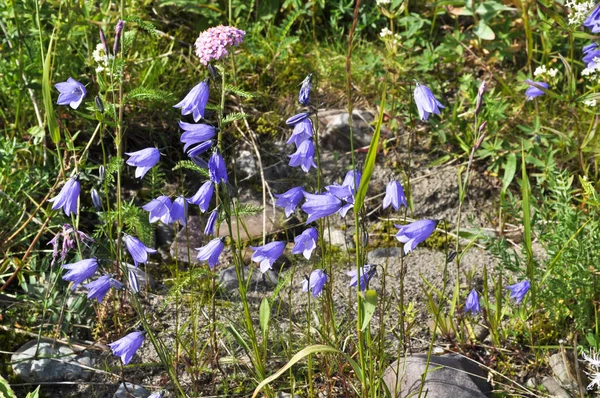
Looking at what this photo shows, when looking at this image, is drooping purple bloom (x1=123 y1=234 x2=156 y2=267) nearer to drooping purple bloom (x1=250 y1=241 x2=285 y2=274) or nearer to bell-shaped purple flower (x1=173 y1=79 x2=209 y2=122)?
drooping purple bloom (x1=250 y1=241 x2=285 y2=274)

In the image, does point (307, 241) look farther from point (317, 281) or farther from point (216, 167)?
point (216, 167)

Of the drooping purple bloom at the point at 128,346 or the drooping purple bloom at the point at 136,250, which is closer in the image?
the drooping purple bloom at the point at 128,346

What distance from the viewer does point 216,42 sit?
230 cm

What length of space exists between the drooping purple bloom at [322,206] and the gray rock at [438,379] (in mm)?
776

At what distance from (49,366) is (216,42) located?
157 cm

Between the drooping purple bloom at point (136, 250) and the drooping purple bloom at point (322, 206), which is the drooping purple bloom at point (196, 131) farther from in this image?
the drooping purple bloom at point (136, 250)

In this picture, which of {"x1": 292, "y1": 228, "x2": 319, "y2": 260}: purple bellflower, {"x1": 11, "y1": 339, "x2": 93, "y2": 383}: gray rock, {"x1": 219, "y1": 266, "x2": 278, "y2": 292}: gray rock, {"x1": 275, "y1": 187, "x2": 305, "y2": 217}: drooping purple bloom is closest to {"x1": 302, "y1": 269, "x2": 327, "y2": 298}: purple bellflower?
Answer: {"x1": 292, "y1": 228, "x2": 319, "y2": 260}: purple bellflower

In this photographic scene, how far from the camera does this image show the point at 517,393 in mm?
2969

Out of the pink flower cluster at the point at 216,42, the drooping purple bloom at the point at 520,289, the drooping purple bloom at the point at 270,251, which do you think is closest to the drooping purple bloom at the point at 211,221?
the drooping purple bloom at the point at 270,251

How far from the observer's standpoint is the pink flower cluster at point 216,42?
2.29 m

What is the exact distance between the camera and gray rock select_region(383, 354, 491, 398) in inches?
111

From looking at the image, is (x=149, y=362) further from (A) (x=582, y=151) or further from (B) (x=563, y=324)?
(A) (x=582, y=151)

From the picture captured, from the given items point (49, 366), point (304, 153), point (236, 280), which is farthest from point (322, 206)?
point (49, 366)

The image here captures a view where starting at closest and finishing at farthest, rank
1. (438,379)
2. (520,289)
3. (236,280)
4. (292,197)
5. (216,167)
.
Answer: (216,167), (292,197), (438,379), (520,289), (236,280)
